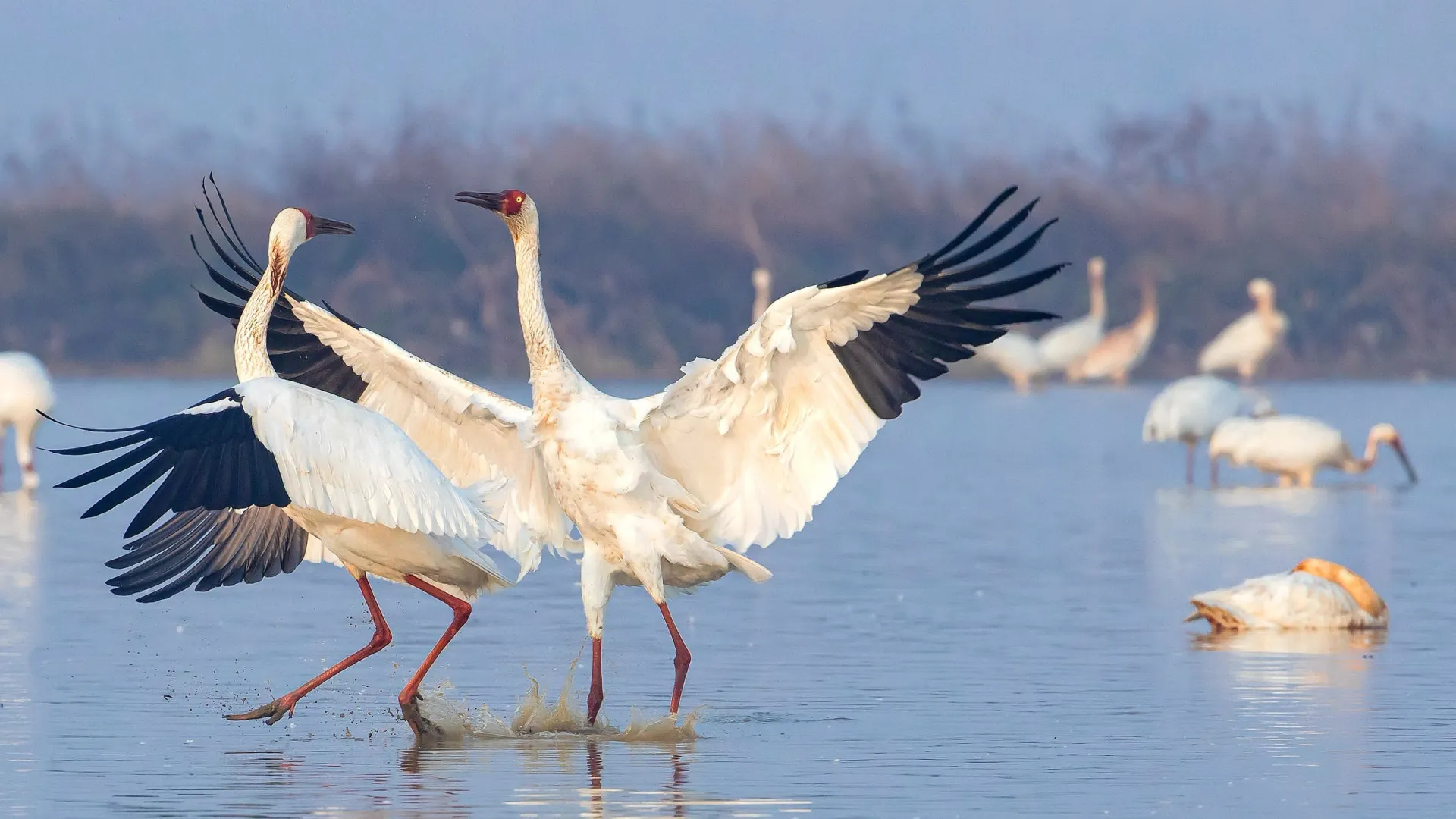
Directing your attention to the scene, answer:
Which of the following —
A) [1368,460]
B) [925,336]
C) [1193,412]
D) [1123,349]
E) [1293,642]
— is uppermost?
[1123,349]

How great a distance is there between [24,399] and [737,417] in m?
12.3

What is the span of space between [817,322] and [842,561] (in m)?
6.05

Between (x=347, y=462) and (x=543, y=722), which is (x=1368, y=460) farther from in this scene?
(x=347, y=462)

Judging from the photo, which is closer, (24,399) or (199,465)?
(199,465)

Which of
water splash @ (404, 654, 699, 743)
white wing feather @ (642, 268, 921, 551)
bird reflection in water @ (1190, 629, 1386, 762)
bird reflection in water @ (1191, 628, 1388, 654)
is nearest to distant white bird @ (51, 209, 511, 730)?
water splash @ (404, 654, 699, 743)

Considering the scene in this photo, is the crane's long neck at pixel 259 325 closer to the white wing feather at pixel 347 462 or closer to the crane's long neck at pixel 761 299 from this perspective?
the white wing feather at pixel 347 462

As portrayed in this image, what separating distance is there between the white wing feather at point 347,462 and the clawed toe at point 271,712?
2.48 ft

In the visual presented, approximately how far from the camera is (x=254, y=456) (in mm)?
8781

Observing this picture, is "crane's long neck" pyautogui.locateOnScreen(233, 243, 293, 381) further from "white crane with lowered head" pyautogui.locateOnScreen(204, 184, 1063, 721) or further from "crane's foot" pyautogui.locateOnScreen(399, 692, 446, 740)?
"crane's foot" pyautogui.locateOnScreen(399, 692, 446, 740)

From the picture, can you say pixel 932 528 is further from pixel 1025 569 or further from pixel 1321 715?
pixel 1321 715

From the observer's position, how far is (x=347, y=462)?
8.99m

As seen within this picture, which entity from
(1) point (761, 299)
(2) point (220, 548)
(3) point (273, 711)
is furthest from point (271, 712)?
(1) point (761, 299)

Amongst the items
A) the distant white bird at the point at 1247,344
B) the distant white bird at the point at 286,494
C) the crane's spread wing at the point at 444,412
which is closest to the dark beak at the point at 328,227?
the distant white bird at the point at 286,494

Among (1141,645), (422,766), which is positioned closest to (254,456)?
(422,766)
